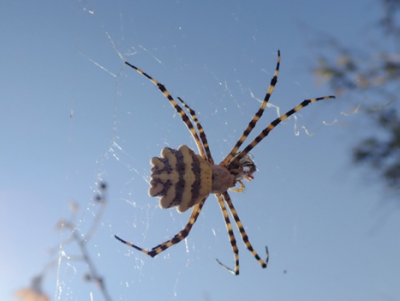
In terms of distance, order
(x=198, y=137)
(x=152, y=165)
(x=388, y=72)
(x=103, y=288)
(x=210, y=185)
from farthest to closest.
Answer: (x=388, y=72)
(x=198, y=137)
(x=210, y=185)
(x=152, y=165)
(x=103, y=288)

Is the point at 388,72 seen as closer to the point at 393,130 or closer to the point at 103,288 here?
the point at 393,130

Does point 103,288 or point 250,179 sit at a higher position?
point 250,179

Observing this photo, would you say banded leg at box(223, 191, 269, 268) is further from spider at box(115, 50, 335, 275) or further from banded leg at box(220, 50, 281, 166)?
banded leg at box(220, 50, 281, 166)

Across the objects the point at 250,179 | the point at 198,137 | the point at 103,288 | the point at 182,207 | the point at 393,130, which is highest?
the point at 393,130

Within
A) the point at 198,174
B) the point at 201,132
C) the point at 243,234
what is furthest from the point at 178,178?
the point at 243,234

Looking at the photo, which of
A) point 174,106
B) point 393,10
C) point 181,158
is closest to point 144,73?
point 174,106

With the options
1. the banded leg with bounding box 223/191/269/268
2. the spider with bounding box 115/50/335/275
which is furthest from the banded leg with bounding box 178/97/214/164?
the banded leg with bounding box 223/191/269/268

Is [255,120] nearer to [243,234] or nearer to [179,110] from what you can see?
[179,110]

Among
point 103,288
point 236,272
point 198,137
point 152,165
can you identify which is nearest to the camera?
point 103,288
